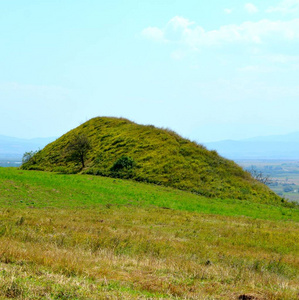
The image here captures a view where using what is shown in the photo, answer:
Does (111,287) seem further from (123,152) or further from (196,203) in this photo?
(123,152)

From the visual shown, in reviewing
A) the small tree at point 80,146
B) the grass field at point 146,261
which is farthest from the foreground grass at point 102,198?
the small tree at point 80,146

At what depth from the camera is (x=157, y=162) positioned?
60.8m

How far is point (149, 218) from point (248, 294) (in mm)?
18358

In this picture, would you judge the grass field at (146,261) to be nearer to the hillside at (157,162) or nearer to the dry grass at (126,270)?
the dry grass at (126,270)

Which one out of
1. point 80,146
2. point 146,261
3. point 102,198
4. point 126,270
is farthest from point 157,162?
point 126,270

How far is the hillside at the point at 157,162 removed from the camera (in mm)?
Answer: 53188

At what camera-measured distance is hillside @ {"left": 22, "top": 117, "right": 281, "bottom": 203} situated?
174 feet

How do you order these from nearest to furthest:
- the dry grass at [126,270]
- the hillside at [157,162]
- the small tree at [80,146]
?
the dry grass at [126,270], the hillside at [157,162], the small tree at [80,146]

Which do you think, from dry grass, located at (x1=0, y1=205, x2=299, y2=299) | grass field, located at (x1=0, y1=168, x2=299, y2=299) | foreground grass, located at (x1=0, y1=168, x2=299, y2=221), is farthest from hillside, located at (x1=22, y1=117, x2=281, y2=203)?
dry grass, located at (x1=0, y1=205, x2=299, y2=299)

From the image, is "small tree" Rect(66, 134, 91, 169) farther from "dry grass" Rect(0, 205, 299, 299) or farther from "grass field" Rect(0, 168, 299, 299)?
"dry grass" Rect(0, 205, 299, 299)

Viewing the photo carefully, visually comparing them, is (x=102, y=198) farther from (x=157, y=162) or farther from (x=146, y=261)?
(x=146, y=261)

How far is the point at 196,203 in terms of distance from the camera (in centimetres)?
4044

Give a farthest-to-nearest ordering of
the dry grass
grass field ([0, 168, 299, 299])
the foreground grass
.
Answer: the foreground grass < grass field ([0, 168, 299, 299]) < the dry grass

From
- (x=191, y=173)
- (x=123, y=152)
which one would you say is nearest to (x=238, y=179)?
(x=191, y=173)
